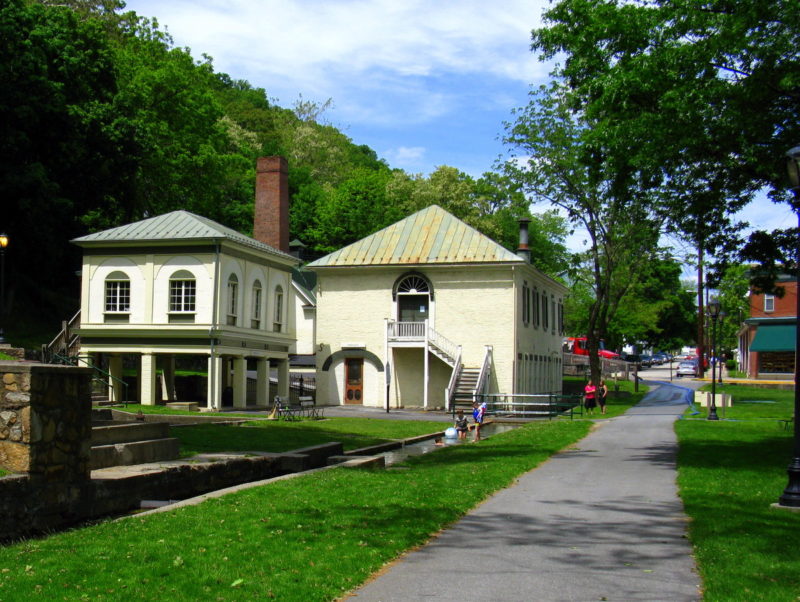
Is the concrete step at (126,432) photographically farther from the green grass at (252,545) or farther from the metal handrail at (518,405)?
the metal handrail at (518,405)

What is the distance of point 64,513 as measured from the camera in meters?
10.5

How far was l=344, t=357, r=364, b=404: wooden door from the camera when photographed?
43219 millimetres

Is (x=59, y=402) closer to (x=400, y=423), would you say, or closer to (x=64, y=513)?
(x=64, y=513)

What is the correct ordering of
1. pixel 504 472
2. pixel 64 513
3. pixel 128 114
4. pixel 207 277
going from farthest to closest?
pixel 128 114
pixel 207 277
pixel 504 472
pixel 64 513

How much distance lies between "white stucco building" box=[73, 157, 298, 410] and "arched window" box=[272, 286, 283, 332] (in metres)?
2.21

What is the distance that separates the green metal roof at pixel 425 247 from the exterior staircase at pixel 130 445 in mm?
28347

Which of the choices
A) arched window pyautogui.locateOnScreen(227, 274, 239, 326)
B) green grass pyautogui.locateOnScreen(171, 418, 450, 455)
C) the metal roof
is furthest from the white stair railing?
the metal roof

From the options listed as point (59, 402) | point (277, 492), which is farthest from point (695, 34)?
point (59, 402)

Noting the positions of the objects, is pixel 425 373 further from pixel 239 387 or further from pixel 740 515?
pixel 740 515

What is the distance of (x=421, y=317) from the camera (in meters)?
43.1

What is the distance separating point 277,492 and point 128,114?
38167 mm

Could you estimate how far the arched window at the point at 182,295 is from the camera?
37125 mm

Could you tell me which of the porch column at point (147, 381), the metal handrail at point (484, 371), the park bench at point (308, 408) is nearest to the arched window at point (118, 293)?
the porch column at point (147, 381)

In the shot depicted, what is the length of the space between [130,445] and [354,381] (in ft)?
98.8
